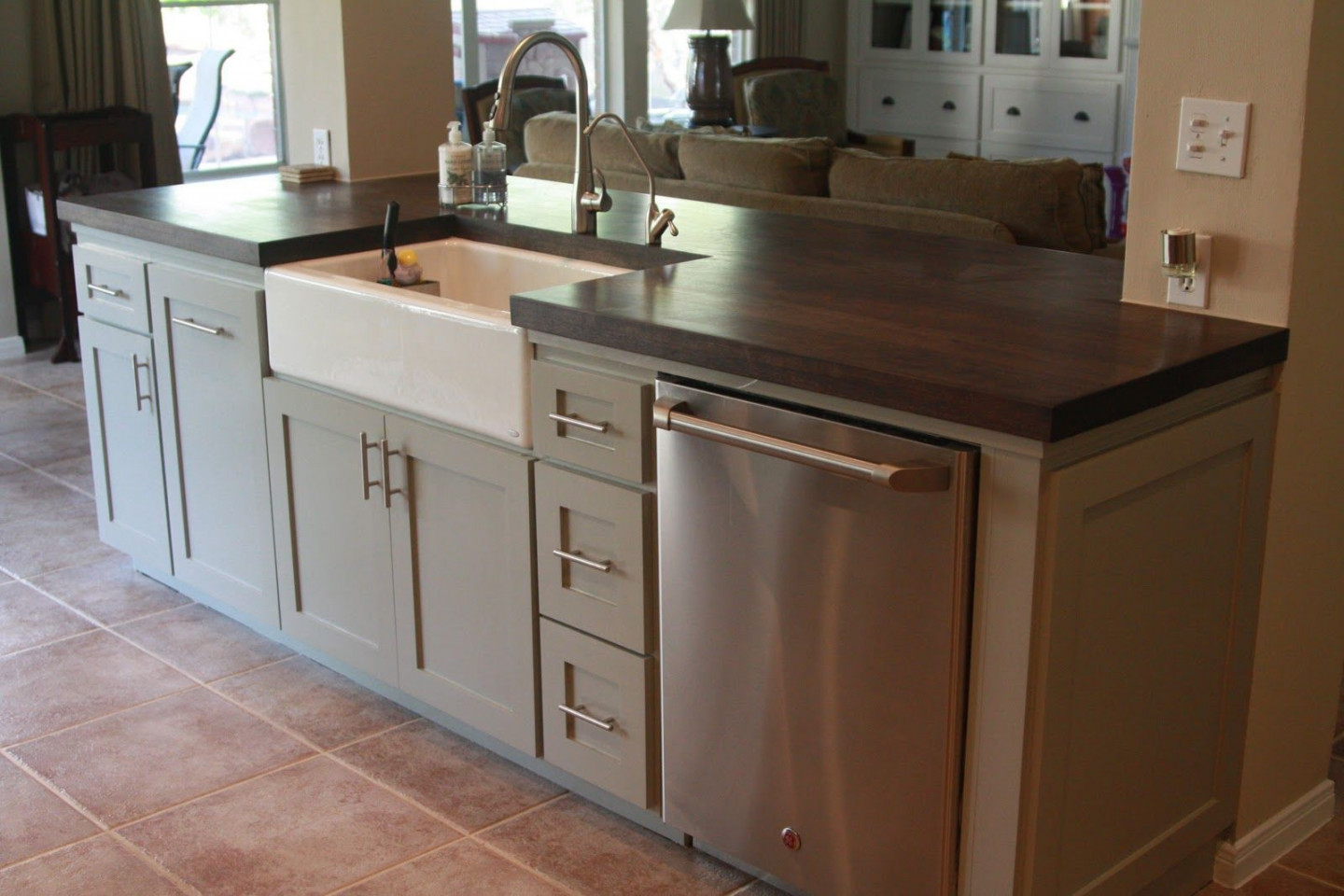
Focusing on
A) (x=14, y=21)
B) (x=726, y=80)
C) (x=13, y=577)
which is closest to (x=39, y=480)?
(x=13, y=577)

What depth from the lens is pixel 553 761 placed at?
2570 mm

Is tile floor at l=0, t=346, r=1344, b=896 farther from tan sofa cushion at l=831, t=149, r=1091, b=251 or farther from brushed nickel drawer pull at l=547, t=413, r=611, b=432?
tan sofa cushion at l=831, t=149, r=1091, b=251

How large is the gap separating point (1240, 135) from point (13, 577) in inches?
116

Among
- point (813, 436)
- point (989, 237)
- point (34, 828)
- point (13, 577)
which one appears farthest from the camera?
point (989, 237)

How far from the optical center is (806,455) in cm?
193

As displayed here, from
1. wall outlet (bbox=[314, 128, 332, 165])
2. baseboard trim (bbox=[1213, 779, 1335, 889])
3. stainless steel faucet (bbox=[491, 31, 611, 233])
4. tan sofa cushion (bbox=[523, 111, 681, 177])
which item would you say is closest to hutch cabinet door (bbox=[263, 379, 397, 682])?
stainless steel faucet (bbox=[491, 31, 611, 233])

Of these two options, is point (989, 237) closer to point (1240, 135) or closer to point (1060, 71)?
point (1240, 135)

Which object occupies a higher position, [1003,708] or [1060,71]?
[1060,71]

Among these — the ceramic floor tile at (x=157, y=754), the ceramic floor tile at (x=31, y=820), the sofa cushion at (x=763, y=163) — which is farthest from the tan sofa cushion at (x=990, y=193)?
the ceramic floor tile at (x=31, y=820)

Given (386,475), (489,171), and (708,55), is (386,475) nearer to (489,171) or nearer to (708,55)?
(489,171)

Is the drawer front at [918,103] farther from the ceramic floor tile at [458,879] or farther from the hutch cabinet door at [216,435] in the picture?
the ceramic floor tile at [458,879]

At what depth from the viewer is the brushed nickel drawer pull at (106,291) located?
3239 mm

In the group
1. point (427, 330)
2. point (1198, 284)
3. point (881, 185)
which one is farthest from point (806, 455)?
point (881, 185)

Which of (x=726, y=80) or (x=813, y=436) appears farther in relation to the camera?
(x=726, y=80)
